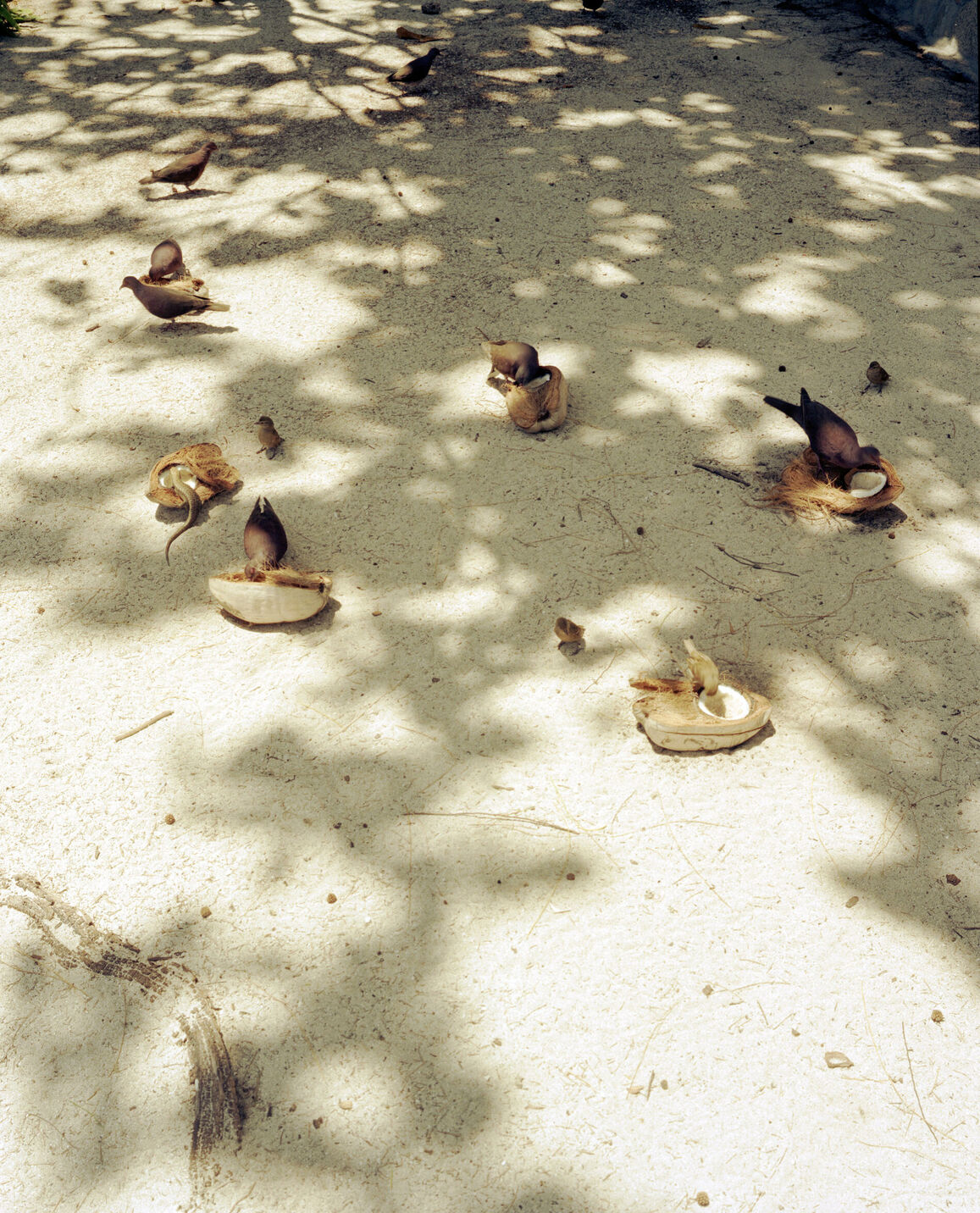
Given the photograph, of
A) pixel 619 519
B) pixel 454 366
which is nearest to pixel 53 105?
pixel 454 366

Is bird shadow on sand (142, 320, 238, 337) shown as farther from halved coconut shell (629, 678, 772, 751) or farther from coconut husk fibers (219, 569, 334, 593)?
halved coconut shell (629, 678, 772, 751)

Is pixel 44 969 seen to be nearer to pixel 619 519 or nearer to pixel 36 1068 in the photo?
pixel 36 1068

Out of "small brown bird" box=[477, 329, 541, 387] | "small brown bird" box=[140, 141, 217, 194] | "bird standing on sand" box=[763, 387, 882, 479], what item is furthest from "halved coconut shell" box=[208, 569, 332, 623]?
"small brown bird" box=[140, 141, 217, 194]

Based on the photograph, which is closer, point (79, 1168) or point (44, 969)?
point (79, 1168)

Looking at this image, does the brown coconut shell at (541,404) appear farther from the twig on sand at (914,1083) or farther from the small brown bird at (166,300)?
the twig on sand at (914,1083)

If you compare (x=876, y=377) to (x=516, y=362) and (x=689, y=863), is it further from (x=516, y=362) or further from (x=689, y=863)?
(x=689, y=863)

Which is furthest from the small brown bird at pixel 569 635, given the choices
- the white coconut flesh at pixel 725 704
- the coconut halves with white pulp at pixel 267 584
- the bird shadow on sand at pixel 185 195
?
the bird shadow on sand at pixel 185 195

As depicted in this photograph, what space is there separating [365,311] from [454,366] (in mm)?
615

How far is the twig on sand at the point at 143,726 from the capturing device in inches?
95.0

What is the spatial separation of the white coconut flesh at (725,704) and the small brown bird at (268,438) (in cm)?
183

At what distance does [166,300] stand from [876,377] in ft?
9.79

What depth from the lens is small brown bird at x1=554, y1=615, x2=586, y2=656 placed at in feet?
8.27

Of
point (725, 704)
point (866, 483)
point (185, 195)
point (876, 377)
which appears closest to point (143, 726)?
point (725, 704)

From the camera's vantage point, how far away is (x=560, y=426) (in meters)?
3.27
